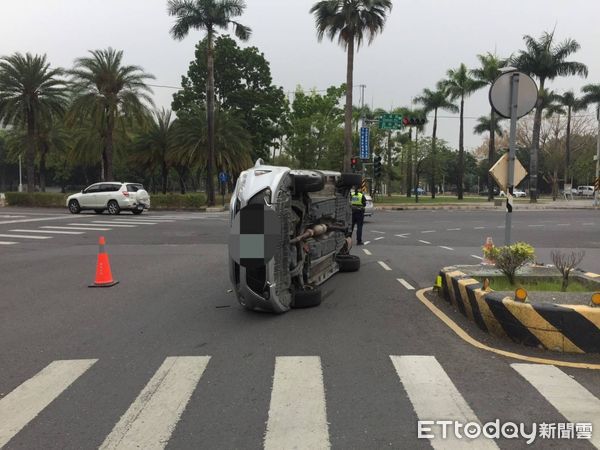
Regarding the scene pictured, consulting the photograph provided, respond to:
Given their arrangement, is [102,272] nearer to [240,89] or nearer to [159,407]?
[159,407]

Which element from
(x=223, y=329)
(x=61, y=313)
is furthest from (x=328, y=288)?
(x=61, y=313)

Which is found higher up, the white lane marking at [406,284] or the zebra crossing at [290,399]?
the white lane marking at [406,284]

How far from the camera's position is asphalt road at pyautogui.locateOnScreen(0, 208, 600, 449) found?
3.68 metres

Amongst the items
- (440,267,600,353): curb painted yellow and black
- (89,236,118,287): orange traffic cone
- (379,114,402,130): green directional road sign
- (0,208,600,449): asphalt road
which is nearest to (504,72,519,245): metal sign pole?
(0,208,600,449): asphalt road

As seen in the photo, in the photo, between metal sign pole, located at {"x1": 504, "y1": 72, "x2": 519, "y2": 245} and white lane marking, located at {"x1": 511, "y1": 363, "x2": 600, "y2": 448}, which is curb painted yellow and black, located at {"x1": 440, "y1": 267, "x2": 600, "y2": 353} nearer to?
white lane marking, located at {"x1": 511, "y1": 363, "x2": 600, "y2": 448}

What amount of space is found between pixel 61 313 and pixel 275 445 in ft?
16.5

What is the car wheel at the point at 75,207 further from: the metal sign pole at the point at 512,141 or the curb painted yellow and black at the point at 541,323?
the curb painted yellow and black at the point at 541,323

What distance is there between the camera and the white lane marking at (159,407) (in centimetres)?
353

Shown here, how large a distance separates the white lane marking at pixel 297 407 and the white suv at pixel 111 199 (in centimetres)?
2590

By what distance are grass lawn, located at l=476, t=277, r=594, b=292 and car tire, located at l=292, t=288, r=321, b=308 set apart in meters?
2.33

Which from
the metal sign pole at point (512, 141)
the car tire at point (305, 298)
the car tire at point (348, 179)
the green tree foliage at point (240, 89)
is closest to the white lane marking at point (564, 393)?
the car tire at point (305, 298)

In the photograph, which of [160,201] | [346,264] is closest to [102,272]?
[346,264]

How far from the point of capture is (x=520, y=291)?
18.4ft

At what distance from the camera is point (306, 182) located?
276 inches
